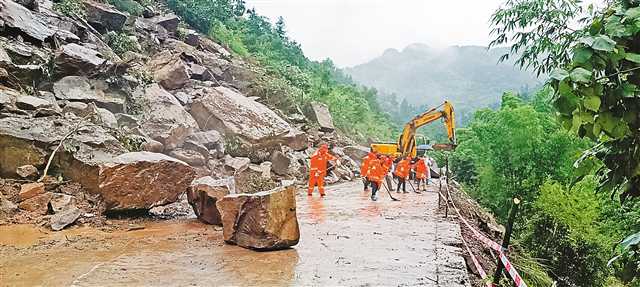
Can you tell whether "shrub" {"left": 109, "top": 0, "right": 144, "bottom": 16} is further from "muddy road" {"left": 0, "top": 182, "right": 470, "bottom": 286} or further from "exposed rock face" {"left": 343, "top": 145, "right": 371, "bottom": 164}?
"muddy road" {"left": 0, "top": 182, "right": 470, "bottom": 286}

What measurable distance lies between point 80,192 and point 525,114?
22647 mm

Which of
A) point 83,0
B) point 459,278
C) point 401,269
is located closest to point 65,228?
point 401,269

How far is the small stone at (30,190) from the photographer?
866 cm

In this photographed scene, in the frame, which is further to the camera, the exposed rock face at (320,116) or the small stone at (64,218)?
the exposed rock face at (320,116)

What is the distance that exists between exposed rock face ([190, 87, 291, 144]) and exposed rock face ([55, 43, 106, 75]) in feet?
12.2

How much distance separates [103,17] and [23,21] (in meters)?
7.15

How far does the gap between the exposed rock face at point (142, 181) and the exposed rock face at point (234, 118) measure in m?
7.53

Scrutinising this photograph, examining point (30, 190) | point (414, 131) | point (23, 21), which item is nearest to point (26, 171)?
point (30, 190)

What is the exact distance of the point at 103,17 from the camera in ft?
68.5

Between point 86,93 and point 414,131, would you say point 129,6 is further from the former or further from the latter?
point 414,131

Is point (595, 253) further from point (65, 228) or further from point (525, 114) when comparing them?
point (525, 114)

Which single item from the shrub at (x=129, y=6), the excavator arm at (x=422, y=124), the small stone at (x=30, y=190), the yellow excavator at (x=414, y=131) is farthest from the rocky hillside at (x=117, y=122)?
the excavator arm at (x=422, y=124)

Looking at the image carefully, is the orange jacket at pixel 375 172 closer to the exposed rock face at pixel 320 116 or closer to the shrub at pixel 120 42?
the shrub at pixel 120 42

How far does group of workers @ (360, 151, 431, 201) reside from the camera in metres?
13.7
